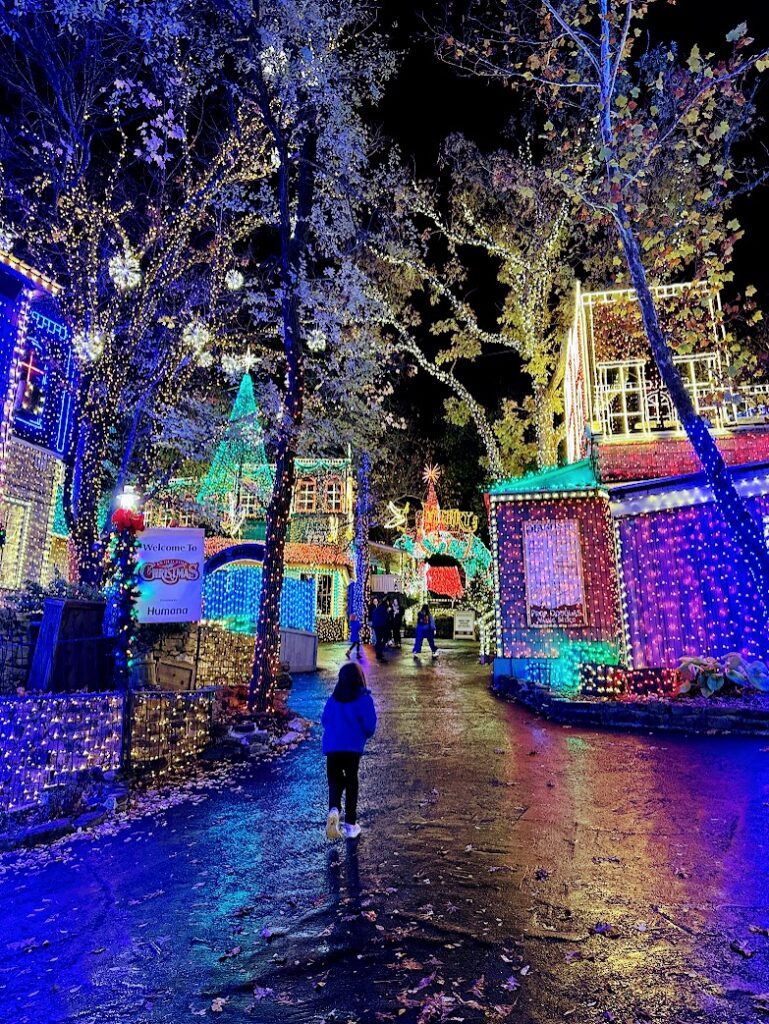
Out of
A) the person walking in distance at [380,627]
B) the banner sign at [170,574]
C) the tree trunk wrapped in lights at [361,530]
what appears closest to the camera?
the banner sign at [170,574]

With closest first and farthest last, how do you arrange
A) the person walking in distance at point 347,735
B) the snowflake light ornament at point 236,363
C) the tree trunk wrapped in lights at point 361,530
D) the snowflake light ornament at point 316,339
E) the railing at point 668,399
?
the person walking in distance at point 347,735 → the snowflake light ornament at point 316,339 → the railing at point 668,399 → the snowflake light ornament at point 236,363 → the tree trunk wrapped in lights at point 361,530

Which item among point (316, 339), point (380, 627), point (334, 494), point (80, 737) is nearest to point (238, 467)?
point (380, 627)

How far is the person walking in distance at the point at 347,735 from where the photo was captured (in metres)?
5.45

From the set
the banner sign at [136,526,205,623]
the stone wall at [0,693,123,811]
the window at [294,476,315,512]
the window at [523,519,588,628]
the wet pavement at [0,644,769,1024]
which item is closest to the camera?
the wet pavement at [0,644,769,1024]

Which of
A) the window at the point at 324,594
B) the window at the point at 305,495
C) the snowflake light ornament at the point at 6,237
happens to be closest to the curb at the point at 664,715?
the snowflake light ornament at the point at 6,237

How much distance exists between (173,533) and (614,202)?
8.60 m

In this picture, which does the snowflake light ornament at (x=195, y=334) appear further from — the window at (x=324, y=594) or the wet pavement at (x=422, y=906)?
the window at (x=324, y=594)

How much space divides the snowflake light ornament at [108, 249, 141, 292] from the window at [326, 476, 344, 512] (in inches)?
719

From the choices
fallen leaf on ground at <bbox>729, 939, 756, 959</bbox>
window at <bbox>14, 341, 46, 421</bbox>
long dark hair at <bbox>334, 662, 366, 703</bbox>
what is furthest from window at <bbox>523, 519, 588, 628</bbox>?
window at <bbox>14, 341, 46, 421</bbox>

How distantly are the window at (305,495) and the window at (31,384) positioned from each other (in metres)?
16.0

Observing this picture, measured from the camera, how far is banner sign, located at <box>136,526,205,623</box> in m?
8.95

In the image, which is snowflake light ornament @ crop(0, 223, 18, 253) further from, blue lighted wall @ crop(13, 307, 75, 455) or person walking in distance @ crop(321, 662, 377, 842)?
person walking in distance @ crop(321, 662, 377, 842)

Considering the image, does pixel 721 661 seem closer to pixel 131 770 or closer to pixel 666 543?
pixel 666 543

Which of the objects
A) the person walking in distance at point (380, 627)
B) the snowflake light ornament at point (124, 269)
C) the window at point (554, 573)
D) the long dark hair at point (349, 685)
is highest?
the snowflake light ornament at point (124, 269)
